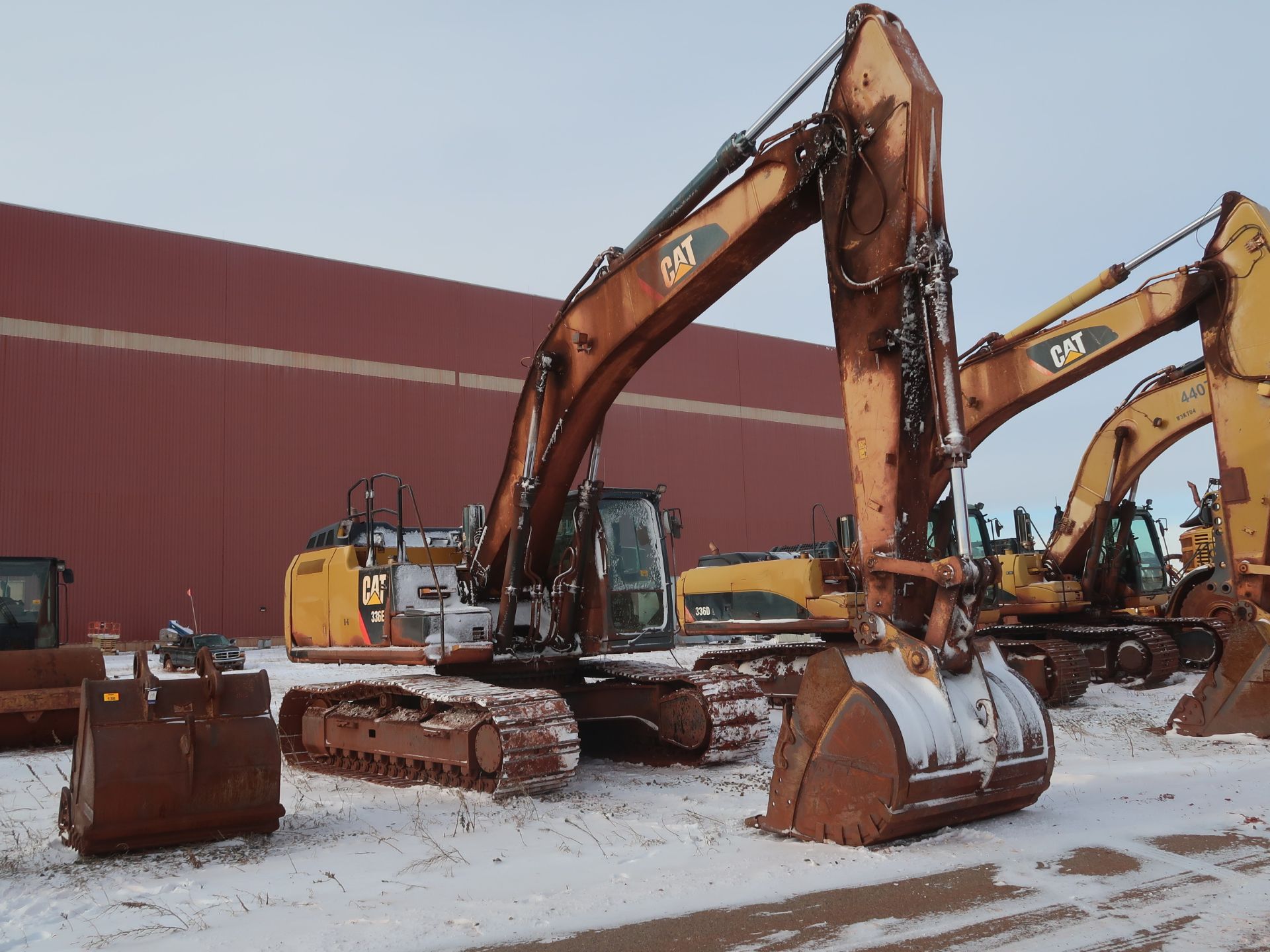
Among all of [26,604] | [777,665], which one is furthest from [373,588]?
[26,604]

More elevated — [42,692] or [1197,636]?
[42,692]

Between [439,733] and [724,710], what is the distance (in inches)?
92.2

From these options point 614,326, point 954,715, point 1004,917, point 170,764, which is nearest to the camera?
point 1004,917

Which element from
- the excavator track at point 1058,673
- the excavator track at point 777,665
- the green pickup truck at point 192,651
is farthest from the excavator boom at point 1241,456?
the green pickup truck at point 192,651

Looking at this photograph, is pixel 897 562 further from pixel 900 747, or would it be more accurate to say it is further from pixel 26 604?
pixel 26 604

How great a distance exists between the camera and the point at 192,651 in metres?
22.7

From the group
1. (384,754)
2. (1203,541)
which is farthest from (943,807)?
(1203,541)

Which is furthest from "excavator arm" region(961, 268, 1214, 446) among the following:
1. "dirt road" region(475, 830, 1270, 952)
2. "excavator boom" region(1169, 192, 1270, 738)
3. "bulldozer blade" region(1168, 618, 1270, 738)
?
"dirt road" region(475, 830, 1270, 952)

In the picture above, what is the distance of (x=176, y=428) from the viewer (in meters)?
28.0

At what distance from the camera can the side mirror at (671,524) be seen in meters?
9.12

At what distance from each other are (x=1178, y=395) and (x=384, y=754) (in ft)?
35.9

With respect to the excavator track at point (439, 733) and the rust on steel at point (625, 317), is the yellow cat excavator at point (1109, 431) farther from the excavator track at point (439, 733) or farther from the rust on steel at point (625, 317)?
the excavator track at point (439, 733)

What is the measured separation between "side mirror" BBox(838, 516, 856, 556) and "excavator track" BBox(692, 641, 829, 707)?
1.17 meters

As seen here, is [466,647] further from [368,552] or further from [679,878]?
[679,878]
